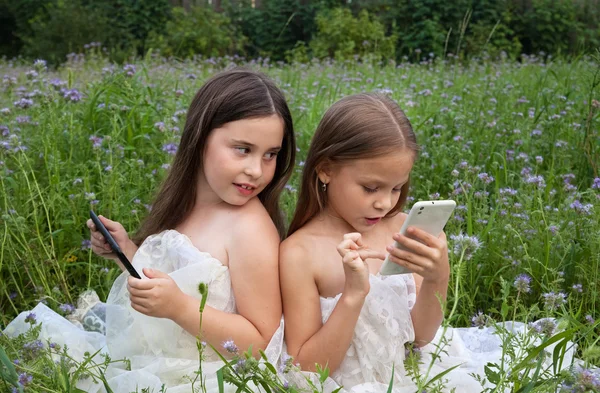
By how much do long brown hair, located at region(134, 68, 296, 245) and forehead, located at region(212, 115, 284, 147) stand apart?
0.6 inches

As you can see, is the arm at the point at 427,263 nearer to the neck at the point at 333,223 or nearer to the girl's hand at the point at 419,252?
the girl's hand at the point at 419,252

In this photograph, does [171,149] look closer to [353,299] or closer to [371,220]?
[371,220]

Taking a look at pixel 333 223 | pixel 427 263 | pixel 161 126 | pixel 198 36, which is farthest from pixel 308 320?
pixel 198 36

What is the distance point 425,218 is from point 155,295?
653mm

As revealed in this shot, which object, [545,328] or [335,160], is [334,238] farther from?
[545,328]

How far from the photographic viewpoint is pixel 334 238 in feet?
6.81

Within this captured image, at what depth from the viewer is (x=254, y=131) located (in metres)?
2.03

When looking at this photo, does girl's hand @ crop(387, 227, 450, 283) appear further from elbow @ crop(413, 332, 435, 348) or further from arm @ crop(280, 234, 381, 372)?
elbow @ crop(413, 332, 435, 348)

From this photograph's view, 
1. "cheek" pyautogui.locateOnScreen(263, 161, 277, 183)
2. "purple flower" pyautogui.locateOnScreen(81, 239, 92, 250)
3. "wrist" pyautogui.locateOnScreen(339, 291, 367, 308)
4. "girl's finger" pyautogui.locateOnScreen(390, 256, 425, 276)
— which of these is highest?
"cheek" pyautogui.locateOnScreen(263, 161, 277, 183)

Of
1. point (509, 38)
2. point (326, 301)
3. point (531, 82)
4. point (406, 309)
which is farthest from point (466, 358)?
point (509, 38)

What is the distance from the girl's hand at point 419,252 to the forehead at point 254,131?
1.57 ft

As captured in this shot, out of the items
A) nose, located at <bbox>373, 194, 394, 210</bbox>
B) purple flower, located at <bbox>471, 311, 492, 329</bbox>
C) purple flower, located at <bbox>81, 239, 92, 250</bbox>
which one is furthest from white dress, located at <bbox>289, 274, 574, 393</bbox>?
purple flower, located at <bbox>81, 239, 92, 250</bbox>

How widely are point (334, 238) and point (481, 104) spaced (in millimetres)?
2601

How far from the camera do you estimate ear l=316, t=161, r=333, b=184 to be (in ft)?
6.67
